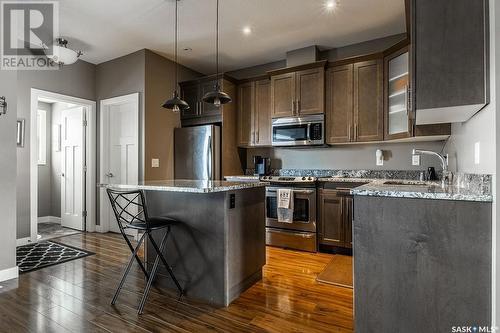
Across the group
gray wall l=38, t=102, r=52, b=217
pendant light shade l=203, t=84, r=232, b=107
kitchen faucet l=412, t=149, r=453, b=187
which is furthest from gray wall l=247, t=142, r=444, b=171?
gray wall l=38, t=102, r=52, b=217

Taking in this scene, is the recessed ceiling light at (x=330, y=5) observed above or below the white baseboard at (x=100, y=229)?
above

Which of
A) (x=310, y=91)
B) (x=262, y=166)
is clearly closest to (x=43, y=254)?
(x=262, y=166)

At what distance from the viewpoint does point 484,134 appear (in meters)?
1.53

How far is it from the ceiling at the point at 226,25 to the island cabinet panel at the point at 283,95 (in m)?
0.49

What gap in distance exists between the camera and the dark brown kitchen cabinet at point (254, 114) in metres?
4.45

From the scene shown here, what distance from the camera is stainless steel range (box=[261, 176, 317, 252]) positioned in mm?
3662

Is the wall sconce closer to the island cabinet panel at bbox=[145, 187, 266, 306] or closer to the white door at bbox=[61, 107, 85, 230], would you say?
the island cabinet panel at bbox=[145, 187, 266, 306]

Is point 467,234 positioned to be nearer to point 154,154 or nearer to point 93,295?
point 93,295

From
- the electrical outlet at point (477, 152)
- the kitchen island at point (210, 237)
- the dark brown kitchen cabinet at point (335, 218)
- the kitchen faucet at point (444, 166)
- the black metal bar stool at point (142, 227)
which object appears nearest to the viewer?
the electrical outlet at point (477, 152)

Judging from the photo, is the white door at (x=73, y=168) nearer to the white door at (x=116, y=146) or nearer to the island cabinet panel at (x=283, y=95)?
the white door at (x=116, y=146)

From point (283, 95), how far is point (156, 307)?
10.7ft

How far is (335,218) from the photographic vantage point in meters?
3.55

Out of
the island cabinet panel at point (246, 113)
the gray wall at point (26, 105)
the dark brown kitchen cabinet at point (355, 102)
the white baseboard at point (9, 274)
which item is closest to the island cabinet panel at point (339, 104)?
the dark brown kitchen cabinet at point (355, 102)

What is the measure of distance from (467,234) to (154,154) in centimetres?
395
